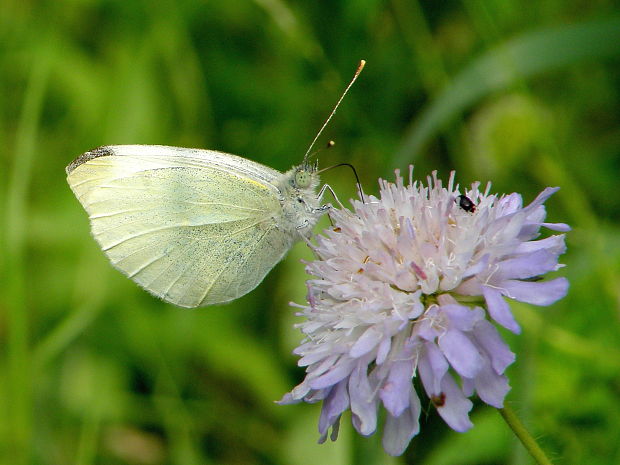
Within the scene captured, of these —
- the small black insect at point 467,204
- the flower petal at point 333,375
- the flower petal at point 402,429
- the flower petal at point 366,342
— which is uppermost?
the small black insect at point 467,204

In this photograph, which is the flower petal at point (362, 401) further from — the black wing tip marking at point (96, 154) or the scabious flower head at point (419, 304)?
the black wing tip marking at point (96, 154)

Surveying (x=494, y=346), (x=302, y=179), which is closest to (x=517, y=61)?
(x=302, y=179)

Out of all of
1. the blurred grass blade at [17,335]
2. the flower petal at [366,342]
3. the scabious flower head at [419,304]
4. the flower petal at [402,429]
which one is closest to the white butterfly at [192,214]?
the blurred grass blade at [17,335]

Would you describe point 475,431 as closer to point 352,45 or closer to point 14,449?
point 14,449

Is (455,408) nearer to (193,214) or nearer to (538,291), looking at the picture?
(538,291)

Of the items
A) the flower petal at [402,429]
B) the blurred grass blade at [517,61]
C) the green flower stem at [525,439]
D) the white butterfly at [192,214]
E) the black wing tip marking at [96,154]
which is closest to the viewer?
the green flower stem at [525,439]

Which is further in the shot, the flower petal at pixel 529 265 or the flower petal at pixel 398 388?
the flower petal at pixel 529 265
